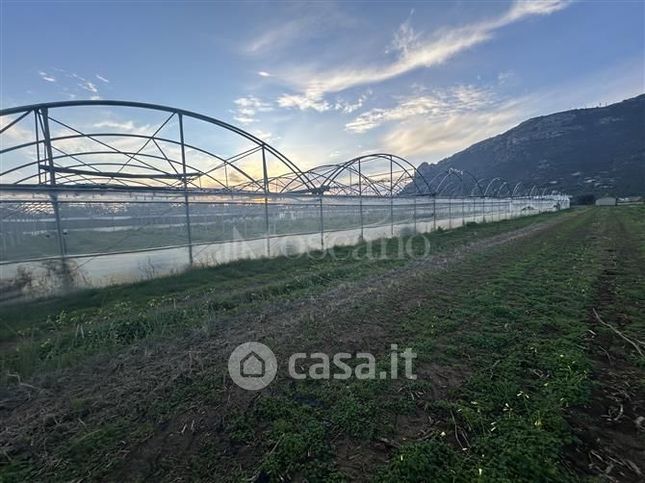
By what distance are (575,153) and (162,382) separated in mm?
124346

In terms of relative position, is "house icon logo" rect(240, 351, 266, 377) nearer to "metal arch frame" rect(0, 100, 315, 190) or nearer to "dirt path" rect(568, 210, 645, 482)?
"dirt path" rect(568, 210, 645, 482)

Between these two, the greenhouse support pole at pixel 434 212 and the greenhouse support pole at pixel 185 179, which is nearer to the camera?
the greenhouse support pole at pixel 185 179

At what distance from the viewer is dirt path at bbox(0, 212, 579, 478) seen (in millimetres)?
2768

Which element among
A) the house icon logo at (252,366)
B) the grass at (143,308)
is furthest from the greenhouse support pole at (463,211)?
the house icon logo at (252,366)

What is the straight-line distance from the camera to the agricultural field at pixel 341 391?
7.76 ft

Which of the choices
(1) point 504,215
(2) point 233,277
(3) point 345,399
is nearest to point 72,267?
(2) point 233,277

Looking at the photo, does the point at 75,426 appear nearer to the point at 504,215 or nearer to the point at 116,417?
the point at 116,417

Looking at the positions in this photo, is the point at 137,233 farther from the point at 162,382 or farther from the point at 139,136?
the point at 162,382

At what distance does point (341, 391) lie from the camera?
3.26m

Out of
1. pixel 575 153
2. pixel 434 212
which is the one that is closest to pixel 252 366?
pixel 434 212

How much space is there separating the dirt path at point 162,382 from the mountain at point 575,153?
73.4 meters

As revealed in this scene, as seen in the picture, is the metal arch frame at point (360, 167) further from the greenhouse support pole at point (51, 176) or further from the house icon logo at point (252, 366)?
the house icon logo at point (252, 366)

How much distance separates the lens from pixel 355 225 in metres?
20.5

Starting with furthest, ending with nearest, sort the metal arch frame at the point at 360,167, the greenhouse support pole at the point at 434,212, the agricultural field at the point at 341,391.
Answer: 1. the greenhouse support pole at the point at 434,212
2. the metal arch frame at the point at 360,167
3. the agricultural field at the point at 341,391
